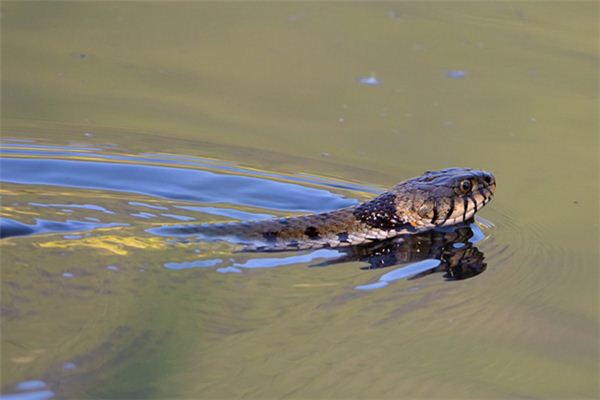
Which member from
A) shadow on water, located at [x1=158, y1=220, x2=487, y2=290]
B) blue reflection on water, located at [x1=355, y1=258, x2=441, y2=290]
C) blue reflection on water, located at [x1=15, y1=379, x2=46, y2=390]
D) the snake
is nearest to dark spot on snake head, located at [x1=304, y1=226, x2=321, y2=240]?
the snake

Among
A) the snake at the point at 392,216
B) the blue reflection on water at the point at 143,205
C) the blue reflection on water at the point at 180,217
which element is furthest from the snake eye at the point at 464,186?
the blue reflection on water at the point at 143,205

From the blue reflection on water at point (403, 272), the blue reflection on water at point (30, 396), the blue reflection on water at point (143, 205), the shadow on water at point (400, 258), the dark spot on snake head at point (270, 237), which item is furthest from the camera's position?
the blue reflection on water at point (143, 205)

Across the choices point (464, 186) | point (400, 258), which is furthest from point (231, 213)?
point (464, 186)

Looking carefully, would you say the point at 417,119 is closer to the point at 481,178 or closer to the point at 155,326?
the point at 481,178

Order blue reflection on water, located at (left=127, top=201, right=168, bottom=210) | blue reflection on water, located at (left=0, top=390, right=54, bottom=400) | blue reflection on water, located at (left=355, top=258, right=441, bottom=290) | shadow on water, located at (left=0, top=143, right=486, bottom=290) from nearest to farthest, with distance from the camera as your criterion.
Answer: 1. blue reflection on water, located at (left=0, top=390, right=54, bottom=400)
2. blue reflection on water, located at (left=355, top=258, right=441, bottom=290)
3. shadow on water, located at (left=0, top=143, right=486, bottom=290)
4. blue reflection on water, located at (left=127, top=201, right=168, bottom=210)

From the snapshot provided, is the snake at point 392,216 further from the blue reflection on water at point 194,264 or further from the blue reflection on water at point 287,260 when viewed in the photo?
the blue reflection on water at point 194,264

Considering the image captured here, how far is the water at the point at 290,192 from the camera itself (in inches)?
188

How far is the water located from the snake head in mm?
164

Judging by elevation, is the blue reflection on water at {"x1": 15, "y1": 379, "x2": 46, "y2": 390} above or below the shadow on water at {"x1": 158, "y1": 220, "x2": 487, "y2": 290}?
below

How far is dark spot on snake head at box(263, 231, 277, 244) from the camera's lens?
20.6 feet

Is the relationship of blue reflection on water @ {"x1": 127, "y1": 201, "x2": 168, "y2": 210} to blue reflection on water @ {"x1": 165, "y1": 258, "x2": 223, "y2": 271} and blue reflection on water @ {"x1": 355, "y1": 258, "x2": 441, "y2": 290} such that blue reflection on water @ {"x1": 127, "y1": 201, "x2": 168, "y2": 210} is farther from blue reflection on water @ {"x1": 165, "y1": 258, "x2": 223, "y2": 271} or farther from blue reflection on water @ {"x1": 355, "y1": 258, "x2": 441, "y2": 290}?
blue reflection on water @ {"x1": 355, "y1": 258, "x2": 441, "y2": 290}

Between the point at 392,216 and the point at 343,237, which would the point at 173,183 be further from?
the point at 392,216

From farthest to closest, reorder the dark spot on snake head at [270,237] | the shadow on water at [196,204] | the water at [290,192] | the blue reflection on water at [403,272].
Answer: the dark spot on snake head at [270,237] < the shadow on water at [196,204] < the blue reflection on water at [403,272] < the water at [290,192]

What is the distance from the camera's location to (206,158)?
7.48 meters
